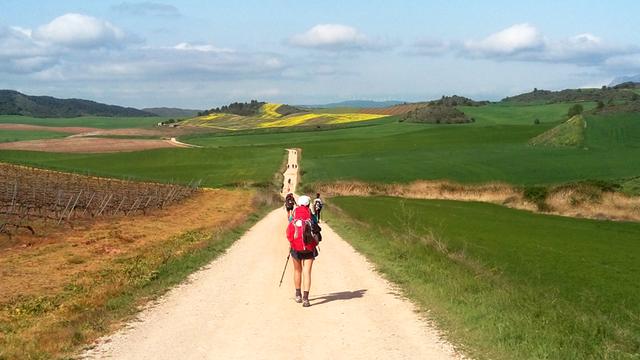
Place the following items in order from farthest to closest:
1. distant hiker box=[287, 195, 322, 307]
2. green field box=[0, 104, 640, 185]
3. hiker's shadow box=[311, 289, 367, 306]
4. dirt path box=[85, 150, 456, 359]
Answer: green field box=[0, 104, 640, 185] → hiker's shadow box=[311, 289, 367, 306] → distant hiker box=[287, 195, 322, 307] → dirt path box=[85, 150, 456, 359]

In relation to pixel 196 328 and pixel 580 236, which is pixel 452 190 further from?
pixel 196 328

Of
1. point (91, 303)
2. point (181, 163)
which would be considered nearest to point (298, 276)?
point (91, 303)

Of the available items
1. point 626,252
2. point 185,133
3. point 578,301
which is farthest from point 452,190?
point 185,133

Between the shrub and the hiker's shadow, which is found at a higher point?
the hiker's shadow

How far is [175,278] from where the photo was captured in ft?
56.0

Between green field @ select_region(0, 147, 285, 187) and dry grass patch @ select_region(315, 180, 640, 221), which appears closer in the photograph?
dry grass patch @ select_region(315, 180, 640, 221)

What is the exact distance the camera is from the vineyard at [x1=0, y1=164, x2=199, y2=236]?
35403 mm

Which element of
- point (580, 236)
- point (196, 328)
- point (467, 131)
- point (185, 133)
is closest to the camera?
point (196, 328)

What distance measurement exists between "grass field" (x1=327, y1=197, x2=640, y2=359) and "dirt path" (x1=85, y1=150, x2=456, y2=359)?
825 mm

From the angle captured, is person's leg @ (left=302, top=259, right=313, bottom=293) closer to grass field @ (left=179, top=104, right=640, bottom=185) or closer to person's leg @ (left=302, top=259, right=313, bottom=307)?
person's leg @ (left=302, top=259, right=313, bottom=307)

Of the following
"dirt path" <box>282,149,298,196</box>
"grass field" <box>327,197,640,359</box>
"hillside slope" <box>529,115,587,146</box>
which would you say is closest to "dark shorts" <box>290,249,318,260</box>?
"grass field" <box>327,197,640,359</box>

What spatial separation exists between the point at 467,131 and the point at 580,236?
10191 centimetres

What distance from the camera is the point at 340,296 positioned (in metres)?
14.6

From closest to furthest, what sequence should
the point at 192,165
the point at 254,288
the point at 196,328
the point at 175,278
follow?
the point at 196,328, the point at 254,288, the point at 175,278, the point at 192,165
